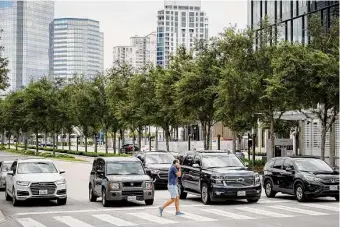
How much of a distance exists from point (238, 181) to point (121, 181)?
3934 mm

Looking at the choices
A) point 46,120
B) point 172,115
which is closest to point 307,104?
point 172,115

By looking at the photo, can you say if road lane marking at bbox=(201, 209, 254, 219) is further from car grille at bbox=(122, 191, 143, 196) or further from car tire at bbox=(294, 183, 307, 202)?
car tire at bbox=(294, 183, 307, 202)

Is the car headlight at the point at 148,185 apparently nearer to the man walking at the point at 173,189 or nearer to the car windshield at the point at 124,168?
the car windshield at the point at 124,168

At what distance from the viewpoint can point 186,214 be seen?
18922 mm

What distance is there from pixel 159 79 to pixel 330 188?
98.6 ft

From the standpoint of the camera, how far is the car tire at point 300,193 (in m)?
22.3

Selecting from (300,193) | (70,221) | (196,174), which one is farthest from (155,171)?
(70,221)

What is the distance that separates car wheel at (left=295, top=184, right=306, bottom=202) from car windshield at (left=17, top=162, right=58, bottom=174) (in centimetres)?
870

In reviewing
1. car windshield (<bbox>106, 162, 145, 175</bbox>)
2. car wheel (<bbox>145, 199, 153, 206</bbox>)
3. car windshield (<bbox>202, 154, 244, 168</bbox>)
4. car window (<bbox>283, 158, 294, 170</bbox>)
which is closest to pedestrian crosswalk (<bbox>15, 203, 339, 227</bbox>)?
car wheel (<bbox>145, 199, 153, 206</bbox>)

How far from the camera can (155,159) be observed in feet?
101

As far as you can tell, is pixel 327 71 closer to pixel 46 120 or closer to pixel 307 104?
pixel 307 104

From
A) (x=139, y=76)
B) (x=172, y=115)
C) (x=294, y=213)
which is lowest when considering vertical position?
(x=294, y=213)

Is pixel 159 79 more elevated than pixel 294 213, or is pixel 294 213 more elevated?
pixel 159 79

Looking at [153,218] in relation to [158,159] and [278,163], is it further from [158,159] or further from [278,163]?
[158,159]
